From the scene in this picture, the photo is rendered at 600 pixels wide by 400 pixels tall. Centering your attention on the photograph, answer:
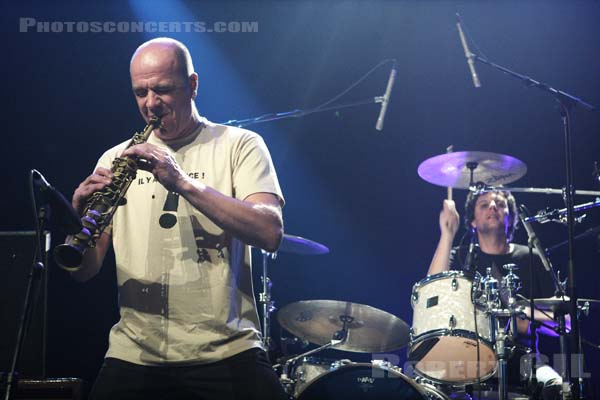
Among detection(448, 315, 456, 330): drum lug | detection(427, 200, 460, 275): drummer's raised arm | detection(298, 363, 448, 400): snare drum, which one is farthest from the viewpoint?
detection(427, 200, 460, 275): drummer's raised arm

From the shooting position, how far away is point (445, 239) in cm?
636

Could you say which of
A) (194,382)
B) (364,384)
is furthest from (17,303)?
(364,384)

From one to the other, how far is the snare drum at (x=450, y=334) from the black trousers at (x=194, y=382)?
2.81 m

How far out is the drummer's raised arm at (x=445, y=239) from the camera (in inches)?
247

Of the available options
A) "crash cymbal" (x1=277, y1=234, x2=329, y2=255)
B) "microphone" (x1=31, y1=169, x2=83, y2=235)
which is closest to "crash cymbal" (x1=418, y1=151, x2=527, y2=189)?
"crash cymbal" (x1=277, y1=234, x2=329, y2=255)

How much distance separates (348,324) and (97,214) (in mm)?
3140

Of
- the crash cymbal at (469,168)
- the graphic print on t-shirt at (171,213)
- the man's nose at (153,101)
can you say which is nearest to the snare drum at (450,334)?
the crash cymbal at (469,168)

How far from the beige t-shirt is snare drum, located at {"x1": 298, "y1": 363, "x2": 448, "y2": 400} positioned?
2034 millimetres

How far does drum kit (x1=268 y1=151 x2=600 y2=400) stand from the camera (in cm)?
461

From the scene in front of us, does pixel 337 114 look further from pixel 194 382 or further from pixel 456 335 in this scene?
pixel 194 382

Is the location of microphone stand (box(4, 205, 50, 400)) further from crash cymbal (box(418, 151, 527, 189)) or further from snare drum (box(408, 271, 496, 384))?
crash cymbal (box(418, 151, 527, 189))

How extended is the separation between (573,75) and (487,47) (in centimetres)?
90

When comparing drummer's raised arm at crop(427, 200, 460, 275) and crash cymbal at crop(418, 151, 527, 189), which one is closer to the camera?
crash cymbal at crop(418, 151, 527, 189)

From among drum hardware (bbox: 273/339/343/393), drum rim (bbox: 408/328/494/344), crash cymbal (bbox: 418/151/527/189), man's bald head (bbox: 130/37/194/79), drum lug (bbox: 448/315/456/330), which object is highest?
crash cymbal (bbox: 418/151/527/189)
